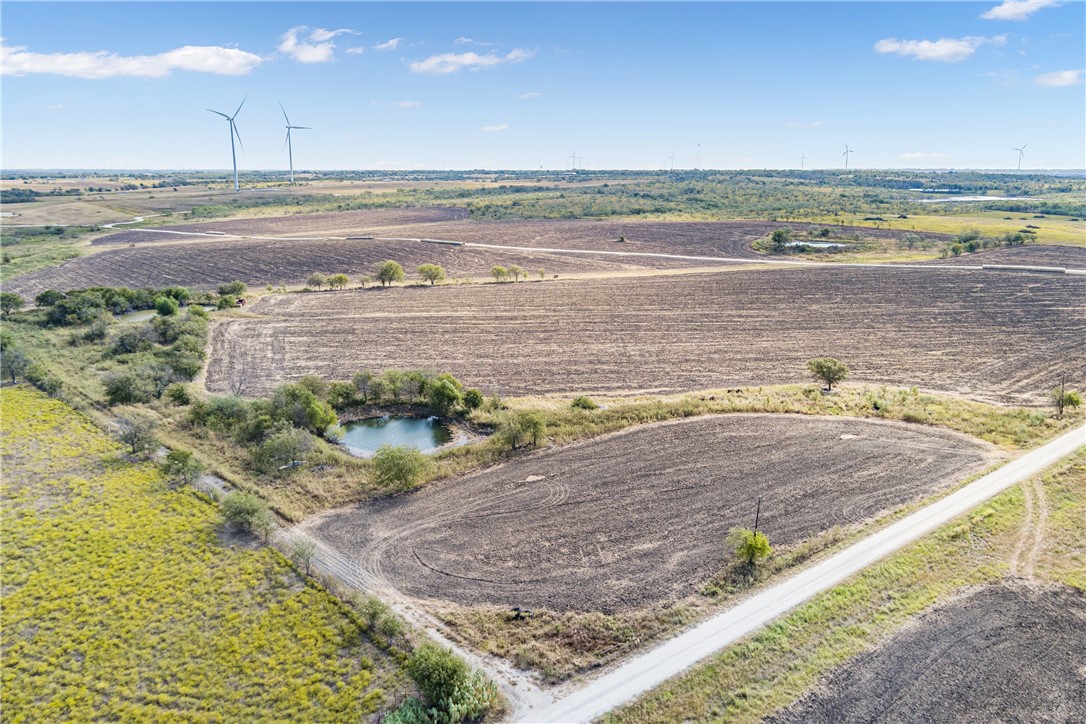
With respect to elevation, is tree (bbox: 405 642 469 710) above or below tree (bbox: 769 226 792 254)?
below

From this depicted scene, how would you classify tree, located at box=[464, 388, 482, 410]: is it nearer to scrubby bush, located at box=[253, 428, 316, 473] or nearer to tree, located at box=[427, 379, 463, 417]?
tree, located at box=[427, 379, 463, 417]

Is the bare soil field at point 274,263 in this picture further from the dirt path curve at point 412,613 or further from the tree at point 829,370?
the dirt path curve at point 412,613

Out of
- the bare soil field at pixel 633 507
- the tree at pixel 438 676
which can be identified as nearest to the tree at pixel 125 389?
the bare soil field at pixel 633 507

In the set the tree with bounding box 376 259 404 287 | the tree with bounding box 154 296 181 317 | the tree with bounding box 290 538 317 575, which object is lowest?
the tree with bounding box 290 538 317 575

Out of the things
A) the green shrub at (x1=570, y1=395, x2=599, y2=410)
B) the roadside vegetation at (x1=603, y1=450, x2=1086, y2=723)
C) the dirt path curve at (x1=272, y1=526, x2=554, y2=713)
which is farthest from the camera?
the green shrub at (x1=570, y1=395, x2=599, y2=410)

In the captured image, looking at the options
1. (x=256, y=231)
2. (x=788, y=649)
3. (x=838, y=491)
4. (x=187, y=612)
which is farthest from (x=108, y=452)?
(x=256, y=231)

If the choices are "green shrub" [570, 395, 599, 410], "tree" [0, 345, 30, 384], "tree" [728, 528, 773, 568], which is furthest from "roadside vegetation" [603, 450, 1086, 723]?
"tree" [0, 345, 30, 384]
